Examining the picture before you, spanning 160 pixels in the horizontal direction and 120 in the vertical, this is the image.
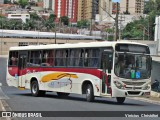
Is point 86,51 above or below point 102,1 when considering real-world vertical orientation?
below

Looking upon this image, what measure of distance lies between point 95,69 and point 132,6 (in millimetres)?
101899

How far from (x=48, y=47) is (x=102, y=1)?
3846cm

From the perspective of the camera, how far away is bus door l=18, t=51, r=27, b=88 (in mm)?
29062

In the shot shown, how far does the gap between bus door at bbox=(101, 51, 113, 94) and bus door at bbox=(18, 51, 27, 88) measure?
27.3ft

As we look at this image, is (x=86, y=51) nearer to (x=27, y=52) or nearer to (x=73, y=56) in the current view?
(x=73, y=56)

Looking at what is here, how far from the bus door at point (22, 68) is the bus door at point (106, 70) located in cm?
832

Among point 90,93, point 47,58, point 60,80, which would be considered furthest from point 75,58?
point 47,58

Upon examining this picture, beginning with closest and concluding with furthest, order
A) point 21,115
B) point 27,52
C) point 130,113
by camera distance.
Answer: point 21,115
point 130,113
point 27,52

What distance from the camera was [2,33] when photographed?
113500mm

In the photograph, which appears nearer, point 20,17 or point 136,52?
point 136,52

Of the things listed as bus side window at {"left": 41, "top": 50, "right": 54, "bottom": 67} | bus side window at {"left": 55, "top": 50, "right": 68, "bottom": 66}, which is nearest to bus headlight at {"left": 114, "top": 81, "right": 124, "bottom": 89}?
bus side window at {"left": 55, "top": 50, "right": 68, "bottom": 66}

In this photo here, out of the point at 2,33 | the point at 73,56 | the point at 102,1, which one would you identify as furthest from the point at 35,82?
the point at 2,33

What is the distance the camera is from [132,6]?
12244cm

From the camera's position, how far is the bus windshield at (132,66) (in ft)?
70.5
